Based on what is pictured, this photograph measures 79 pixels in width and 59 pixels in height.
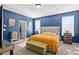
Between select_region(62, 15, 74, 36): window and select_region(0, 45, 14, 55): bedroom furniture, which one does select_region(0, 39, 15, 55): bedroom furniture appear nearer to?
select_region(0, 45, 14, 55): bedroom furniture

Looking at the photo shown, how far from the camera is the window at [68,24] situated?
164 centimetres

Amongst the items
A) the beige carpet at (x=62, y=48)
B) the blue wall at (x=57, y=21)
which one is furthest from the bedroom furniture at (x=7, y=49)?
the blue wall at (x=57, y=21)

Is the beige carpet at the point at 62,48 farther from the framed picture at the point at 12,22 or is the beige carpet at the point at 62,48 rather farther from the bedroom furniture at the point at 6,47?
the framed picture at the point at 12,22

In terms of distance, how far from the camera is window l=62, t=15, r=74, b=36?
5.37ft

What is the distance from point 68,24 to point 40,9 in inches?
28.0

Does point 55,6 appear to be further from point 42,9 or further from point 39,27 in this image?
point 39,27

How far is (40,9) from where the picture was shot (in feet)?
5.16

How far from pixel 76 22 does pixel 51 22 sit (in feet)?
1.81

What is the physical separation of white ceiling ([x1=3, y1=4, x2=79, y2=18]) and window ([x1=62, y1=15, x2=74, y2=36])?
0.18 meters

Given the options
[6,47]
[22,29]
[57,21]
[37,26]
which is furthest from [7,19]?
[57,21]

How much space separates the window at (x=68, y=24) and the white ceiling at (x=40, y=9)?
18 cm
